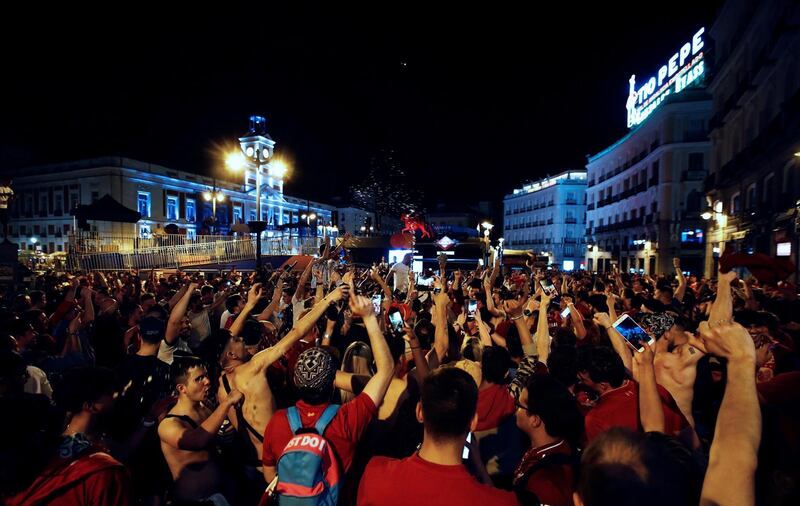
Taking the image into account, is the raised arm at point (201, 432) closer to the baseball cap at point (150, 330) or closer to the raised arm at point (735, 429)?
the baseball cap at point (150, 330)

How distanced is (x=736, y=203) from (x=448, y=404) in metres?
29.9

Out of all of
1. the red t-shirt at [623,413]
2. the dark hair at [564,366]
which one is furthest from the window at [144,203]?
the red t-shirt at [623,413]

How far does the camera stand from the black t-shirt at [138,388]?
→ 3.49 meters

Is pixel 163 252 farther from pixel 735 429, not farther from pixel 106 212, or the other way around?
pixel 735 429

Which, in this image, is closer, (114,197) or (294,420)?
(294,420)

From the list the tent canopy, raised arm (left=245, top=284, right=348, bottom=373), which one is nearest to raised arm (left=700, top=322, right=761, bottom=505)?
raised arm (left=245, top=284, right=348, bottom=373)

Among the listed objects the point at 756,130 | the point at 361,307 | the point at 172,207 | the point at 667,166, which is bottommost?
the point at 361,307

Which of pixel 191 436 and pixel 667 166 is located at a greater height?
pixel 667 166

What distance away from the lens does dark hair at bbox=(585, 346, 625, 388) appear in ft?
10.7

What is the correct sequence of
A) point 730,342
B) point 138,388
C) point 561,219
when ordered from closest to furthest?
point 730,342
point 138,388
point 561,219

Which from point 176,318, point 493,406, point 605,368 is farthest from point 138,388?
point 605,368

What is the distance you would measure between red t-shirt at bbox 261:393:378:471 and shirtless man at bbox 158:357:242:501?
41 centimetres

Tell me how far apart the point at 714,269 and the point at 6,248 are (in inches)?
1287

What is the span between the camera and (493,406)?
3.79 metres
